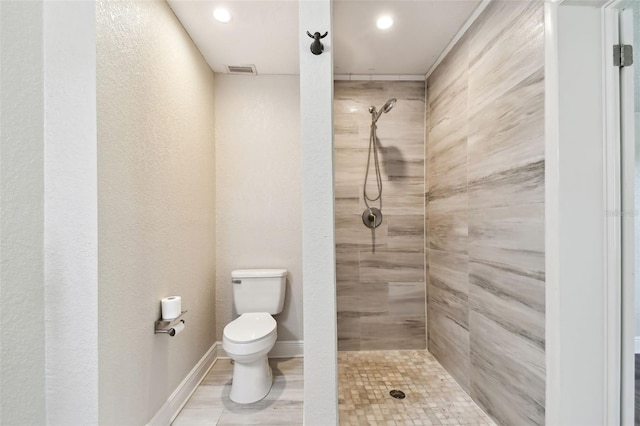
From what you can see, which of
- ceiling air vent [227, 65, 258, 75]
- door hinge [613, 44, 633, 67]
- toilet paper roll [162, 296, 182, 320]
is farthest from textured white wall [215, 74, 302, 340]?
door hinge [613, 44, 633, 67]

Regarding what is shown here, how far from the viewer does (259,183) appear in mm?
2443

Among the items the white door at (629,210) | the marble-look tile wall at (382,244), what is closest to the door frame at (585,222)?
the white door at (629,210)

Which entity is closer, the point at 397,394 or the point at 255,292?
the point at 397,394

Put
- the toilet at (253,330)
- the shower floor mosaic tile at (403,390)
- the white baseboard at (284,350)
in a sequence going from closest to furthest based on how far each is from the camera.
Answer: the shower floor mosaic tile at (403,390) → the toilet at (253,330) → the white baseboard at (284,350)

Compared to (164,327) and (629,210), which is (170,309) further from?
(629,210)

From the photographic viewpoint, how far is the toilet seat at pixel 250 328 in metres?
1.74

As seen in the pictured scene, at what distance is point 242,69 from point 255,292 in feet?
6.01

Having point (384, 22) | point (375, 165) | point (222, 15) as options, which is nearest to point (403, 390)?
point (375, 165)

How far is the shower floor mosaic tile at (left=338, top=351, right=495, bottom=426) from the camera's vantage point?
1629 mm

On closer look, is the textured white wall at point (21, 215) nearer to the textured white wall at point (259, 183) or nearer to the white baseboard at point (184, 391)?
the white baseboard at point (184, 391)

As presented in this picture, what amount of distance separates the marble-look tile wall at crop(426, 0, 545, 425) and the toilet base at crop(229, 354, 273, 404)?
1.33 meters

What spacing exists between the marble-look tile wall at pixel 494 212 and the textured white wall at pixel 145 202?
5.94 ft

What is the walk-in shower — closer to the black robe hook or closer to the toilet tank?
the toilet tank

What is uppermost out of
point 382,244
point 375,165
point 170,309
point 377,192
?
point 375,165
